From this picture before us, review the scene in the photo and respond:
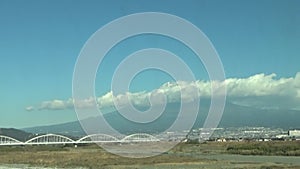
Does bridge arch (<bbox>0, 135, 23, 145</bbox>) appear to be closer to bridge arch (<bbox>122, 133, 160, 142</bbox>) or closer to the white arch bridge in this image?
the white arch bridge

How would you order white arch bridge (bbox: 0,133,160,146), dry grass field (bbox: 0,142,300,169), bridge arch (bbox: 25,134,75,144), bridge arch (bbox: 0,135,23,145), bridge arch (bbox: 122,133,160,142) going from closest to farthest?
dry grass field (bbox: 0,142,300,169), bridge arch (bbox: 0,135,23,145), white arch bridge (bbox: 0,133,160,146), bridge arch (bbox: 25,134,75,144), bridge arch (bbox: 122,133,160,142)

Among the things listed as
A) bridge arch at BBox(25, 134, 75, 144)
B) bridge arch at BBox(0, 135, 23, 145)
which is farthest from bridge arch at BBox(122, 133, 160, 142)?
bridge arch at BBox(0, 135, 23, 145)

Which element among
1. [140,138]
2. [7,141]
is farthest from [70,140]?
[140,138]

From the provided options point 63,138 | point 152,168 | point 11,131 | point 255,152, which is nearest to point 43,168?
point 152,168

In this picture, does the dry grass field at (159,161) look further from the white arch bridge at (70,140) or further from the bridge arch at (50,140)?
the bridge arch at (50,140)

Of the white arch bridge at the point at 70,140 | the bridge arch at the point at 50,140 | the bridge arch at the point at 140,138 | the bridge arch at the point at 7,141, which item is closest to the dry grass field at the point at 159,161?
the bridge arch at the point at 7,141

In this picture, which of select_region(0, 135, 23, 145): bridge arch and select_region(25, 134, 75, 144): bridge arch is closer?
select_region(0, 135, 23, 145): bridge arch

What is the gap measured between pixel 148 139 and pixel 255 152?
2549 inches

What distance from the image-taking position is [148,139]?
119 meters

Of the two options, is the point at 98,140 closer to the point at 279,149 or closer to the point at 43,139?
the point at 43,139

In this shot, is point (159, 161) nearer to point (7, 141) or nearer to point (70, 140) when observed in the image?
point (7, 141)

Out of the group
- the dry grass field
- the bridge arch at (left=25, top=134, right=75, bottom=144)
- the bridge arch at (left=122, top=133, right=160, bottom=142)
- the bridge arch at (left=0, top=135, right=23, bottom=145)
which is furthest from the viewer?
the bridge arch at (left=122, top=133, right=160, bottom=142)

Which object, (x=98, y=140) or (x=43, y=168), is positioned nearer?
(x=43, y=168)

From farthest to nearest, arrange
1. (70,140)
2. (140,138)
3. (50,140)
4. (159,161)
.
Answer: (140,138) < (50,140) < (70,140) < (159,161)
